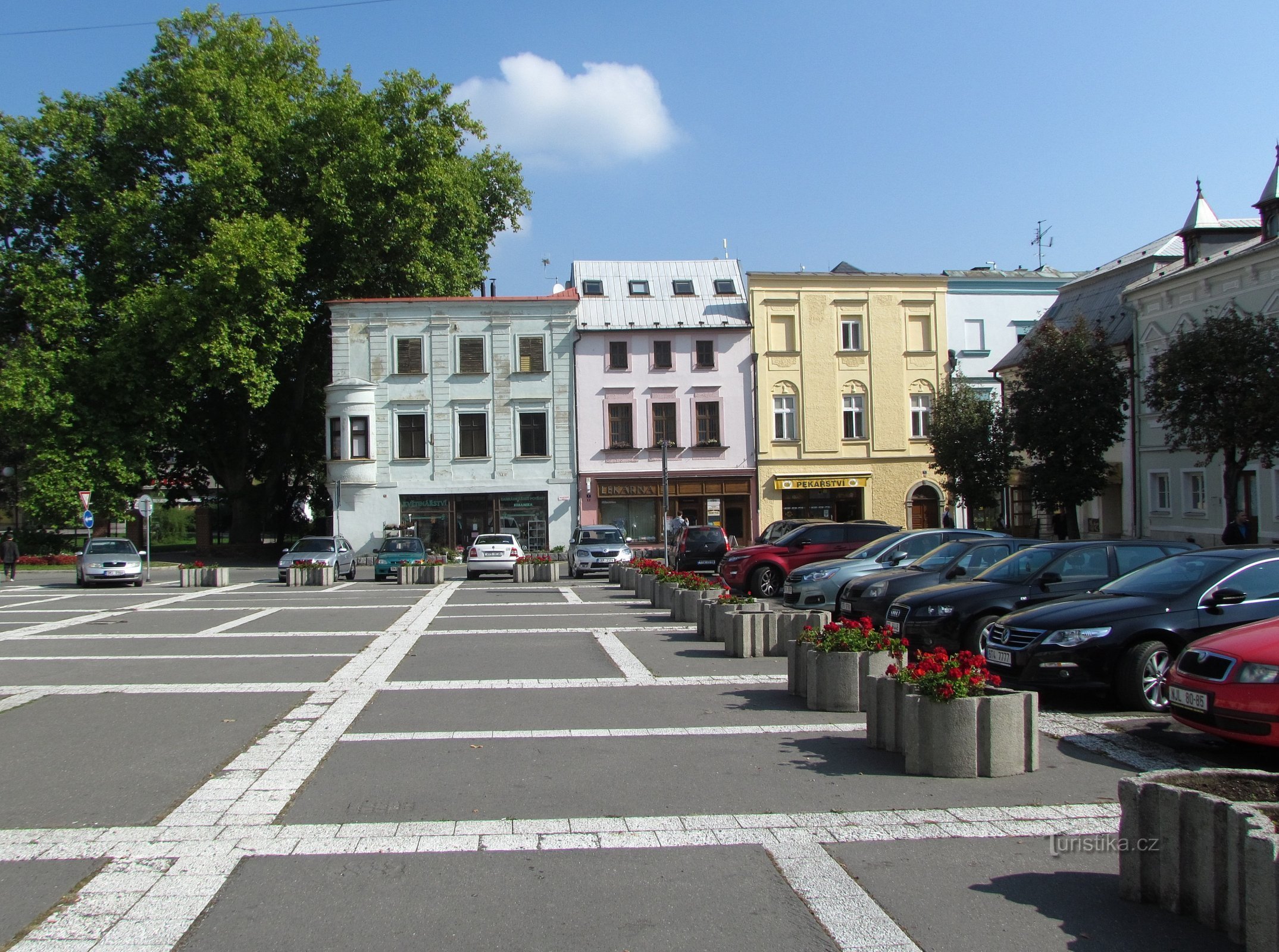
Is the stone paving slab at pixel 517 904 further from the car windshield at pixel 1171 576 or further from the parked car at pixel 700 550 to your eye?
the parked car at pixel 700 550

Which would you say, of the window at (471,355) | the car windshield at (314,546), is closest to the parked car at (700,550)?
the car windshield at (314,546)

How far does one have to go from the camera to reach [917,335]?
44875mm

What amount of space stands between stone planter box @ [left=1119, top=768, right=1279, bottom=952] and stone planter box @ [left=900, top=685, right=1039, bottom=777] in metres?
2.01

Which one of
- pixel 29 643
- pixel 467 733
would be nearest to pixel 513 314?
pixel 29 643

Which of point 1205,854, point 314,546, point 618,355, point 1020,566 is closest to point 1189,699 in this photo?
point 1205,854

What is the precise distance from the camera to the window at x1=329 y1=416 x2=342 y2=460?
42125 millimetres

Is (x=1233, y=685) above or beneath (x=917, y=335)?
beneath

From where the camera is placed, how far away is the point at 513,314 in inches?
1706

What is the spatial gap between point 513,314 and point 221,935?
131 feet

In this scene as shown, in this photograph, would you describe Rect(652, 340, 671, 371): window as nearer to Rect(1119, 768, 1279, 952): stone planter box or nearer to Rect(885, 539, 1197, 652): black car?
Rect(885, 539, 1197, 652): black car

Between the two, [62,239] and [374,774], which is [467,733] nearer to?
[374,774]

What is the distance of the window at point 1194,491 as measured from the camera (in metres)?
31.3

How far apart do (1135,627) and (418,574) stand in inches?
911

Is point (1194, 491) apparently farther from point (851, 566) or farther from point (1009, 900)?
point (1009, 900)
